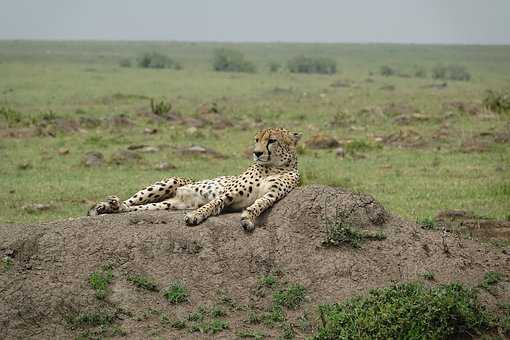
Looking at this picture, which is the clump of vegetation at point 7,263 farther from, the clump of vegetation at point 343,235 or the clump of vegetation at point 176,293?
the clump of vegetation at point 343,235

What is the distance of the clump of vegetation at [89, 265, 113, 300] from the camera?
563cm

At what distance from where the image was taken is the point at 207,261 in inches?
236

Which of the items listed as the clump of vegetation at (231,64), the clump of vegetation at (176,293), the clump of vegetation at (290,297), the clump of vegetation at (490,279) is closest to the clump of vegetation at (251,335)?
the clump of vegetation at (290,297)

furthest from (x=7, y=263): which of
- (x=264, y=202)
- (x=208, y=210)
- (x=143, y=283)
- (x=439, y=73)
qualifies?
(x=439, y=73)

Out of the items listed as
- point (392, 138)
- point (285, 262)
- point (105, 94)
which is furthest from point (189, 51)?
point (285, 262)

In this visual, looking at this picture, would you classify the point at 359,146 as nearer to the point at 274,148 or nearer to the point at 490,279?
the point at 274,148

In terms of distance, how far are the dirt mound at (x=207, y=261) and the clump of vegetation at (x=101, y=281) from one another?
0.03 meters

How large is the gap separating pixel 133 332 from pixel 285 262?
1277mm

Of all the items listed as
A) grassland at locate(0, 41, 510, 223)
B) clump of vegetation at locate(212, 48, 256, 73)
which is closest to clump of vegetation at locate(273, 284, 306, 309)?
grassland at locate(0, 41, 510, 223)

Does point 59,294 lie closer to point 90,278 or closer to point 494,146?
point 90,278

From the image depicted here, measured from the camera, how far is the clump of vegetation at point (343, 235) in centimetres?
614

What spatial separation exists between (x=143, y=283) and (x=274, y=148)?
1.94 meters

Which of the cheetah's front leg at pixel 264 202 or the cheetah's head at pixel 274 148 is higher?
the cheetah's head at pixel 274 148

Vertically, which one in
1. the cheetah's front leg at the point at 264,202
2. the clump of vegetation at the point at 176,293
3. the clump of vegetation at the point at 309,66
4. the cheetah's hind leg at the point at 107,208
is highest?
the cheetah's front leg at the point at 264,202
